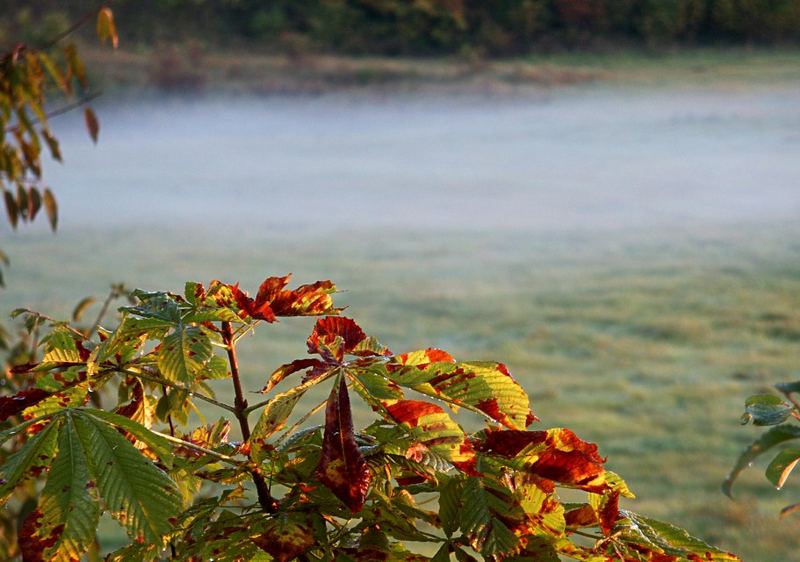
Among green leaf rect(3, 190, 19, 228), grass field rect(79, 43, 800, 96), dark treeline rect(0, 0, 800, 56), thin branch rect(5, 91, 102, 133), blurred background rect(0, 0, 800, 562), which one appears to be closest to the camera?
thin branch rect(5, 91, 102, 133)

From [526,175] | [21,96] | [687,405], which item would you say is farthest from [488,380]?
[526,175]

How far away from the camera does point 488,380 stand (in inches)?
12.0

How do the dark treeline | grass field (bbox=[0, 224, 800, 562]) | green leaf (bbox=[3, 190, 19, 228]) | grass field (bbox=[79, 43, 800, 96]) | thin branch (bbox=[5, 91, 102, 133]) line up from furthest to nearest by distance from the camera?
grass field (bbox=[79, 43, 800, 96])
the dark treeline
grass field (bbox=[0, 224, 800, 562])
green leaf (bbox=[3, 190, 19, 228])
thin branch (bbox=[5, 91, 102, 133])

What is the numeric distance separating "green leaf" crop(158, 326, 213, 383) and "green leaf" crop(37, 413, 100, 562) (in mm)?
35

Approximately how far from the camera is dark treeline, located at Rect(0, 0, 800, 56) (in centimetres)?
421

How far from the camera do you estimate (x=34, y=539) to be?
0.30 meters

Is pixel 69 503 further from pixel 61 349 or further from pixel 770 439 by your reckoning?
pixel 770 439

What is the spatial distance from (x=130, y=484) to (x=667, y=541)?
0.61ft

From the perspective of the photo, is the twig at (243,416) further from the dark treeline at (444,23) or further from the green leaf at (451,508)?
the dark treeline at (444,23)

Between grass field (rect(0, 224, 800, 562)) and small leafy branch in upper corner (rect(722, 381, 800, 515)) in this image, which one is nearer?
small leafy branch in upper corner (rect(722, 381, 800, 515))

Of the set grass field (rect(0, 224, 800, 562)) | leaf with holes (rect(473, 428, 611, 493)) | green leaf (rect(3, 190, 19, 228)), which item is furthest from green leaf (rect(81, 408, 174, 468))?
grass field (rect(0, 224, 800, 562))

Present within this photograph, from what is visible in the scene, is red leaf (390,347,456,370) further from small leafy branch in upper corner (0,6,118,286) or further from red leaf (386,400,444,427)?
small leafy branch in upper corner (0,6,118,286)

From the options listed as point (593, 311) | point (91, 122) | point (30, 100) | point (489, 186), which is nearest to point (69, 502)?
point (30, 100)

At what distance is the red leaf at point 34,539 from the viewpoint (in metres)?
0.29
